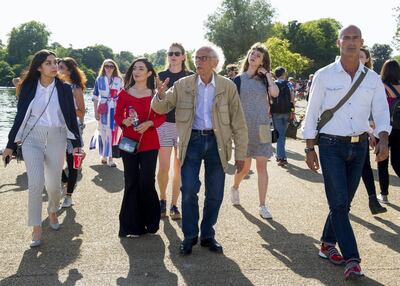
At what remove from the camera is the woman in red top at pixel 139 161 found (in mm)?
5383

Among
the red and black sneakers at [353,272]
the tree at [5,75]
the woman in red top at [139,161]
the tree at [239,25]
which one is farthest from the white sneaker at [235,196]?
the tree at [5,75]

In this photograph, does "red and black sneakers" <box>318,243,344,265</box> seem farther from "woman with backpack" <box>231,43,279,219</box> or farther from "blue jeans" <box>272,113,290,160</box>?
"blue jeans" <box>272,113,290,160</box>

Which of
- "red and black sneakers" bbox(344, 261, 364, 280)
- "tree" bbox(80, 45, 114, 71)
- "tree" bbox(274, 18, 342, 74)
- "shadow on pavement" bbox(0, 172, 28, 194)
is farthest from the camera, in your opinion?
"tree" bbox(80, 45, 114, 71)

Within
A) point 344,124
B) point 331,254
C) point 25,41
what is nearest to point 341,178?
point 344,124

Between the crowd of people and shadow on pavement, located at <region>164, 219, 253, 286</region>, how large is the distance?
11 cm

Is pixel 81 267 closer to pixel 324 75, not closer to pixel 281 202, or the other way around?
pixel 324 75

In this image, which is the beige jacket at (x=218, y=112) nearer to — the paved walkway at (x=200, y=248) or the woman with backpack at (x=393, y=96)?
the paved walkway at (x=200, y=248)

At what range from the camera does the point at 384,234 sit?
559 centimetres

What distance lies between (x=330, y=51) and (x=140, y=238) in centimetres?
8531

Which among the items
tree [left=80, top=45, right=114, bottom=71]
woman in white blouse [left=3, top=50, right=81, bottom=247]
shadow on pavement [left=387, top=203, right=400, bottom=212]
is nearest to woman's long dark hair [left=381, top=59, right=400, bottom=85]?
shadow on pavement [left=387, top=203, right=400, bottom=212]

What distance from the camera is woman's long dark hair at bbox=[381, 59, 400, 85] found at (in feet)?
22.1

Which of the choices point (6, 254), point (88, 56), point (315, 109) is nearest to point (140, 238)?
point (6, 254)

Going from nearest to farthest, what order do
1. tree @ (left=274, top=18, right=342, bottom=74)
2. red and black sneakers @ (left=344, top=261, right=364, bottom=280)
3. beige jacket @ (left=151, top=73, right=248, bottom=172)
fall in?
red and black sneakers @ (left=344, top=261, right=364, bottom=280), beige jacket @ (left=151, top=73, right=248, bottom=172), tree @ (left=274, top=18, right=342, bottom=74)

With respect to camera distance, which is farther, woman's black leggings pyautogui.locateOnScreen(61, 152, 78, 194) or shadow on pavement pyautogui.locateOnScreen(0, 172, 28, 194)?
shadow on pavement pyautogui.locateOnScreen(0, 172, 28, 194)
